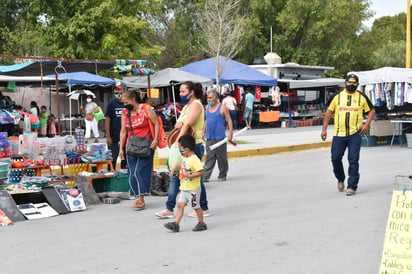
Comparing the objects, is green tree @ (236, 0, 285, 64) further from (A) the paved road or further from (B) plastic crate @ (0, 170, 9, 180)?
(B) plastic crate @ (0, 170, 9, 180)

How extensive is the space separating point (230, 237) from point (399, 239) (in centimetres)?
273

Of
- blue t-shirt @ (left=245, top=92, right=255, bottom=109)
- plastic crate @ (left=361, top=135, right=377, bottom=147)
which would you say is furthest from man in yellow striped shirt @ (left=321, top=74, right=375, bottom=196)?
blue t-shirt @ (left=245, top=92, right=255, bottom=109)

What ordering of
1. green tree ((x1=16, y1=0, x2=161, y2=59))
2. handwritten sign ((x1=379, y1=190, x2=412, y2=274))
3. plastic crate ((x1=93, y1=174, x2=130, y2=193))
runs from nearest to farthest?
handwritten sign ((x1=379, y1=190, x2=412, y2=274))
plastic crate ((x1=93, y1=174, x2=130, y2=193))
green tree ((x1=16, y1=0, x2=161, y2=59))

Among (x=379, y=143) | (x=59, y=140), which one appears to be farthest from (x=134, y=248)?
(x=379, y=143)

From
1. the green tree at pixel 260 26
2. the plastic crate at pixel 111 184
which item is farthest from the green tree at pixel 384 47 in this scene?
the plastic crate at pixel 111 184

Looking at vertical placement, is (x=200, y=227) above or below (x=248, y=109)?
below

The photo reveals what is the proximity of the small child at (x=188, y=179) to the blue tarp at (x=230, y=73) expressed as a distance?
20.7 metres

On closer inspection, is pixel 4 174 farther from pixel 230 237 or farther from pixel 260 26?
pixel 260 26

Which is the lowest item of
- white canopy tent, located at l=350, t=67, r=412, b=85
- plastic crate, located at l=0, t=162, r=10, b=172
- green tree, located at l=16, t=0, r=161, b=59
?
plastic crate, located at l=0, t=162, r=10, b=172

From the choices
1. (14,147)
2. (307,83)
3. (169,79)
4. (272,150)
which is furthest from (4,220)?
(307,83)

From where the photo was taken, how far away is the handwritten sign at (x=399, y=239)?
15.0ft

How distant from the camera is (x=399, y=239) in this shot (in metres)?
4.63

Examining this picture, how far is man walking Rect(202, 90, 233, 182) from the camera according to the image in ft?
39.4

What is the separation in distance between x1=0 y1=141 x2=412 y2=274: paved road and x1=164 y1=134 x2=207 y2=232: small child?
0.22 metres
